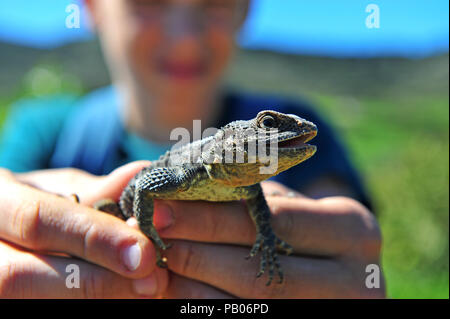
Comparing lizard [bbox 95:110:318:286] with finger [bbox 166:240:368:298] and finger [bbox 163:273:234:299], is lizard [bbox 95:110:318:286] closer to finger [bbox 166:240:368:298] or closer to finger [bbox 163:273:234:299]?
finger [bbox 166:240:368:298]

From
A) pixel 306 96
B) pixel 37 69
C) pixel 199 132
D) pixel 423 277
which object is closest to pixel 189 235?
pixel 199 132

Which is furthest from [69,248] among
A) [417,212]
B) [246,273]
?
[417,212]

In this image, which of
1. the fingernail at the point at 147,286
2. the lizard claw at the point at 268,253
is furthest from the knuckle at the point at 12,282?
the lizard claw at the point at 268,253

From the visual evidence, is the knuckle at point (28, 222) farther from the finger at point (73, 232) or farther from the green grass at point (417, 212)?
the green grass at point (417, 212)

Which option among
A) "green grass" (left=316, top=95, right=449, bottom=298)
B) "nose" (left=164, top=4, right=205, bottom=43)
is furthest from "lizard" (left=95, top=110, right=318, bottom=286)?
"green grass" (left=316, top=95, right=449, bottom=298)

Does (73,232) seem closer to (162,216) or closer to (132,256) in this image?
(132,256)

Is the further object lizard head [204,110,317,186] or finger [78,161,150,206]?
finger [78,161,150,206]
